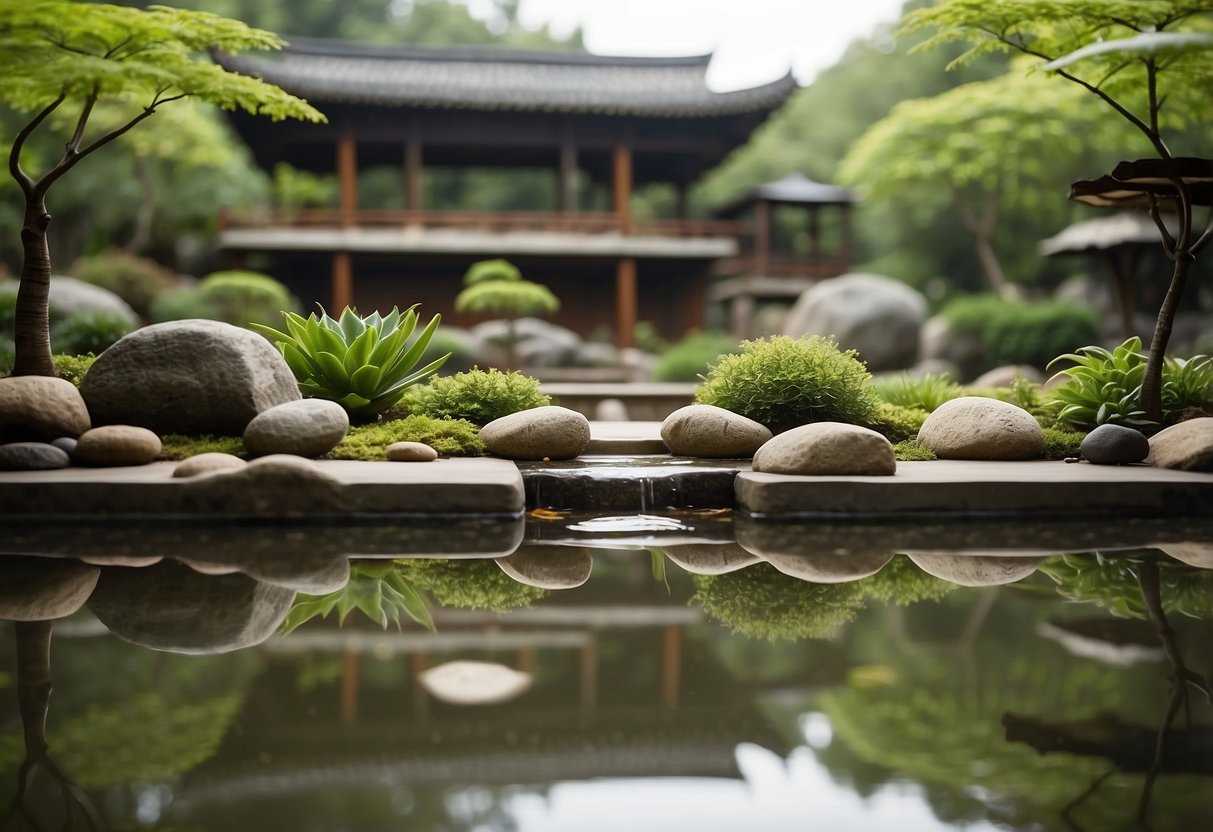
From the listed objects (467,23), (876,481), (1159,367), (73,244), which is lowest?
(876,481)

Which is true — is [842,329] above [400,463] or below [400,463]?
above

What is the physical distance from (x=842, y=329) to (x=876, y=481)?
13.5 m

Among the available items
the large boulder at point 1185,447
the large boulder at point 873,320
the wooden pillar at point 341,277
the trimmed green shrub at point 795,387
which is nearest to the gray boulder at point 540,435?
the trimmed green shrub at point 795,387

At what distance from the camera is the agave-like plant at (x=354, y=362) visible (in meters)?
8.24

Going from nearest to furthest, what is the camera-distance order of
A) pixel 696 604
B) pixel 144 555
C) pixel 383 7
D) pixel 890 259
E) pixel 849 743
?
pixel 849 743, pixel 696 604, pixel 144 555, pixel 890 259, pixel 383 7

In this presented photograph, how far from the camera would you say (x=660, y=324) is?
2589 centimetres

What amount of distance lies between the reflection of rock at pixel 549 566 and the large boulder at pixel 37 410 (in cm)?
380

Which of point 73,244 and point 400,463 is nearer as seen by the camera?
point 400,463

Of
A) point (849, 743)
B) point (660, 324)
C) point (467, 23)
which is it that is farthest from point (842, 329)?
point (467, 23)

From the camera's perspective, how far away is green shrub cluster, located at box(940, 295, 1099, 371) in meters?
18.8

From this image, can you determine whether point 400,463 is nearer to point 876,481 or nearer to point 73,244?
point 876,481

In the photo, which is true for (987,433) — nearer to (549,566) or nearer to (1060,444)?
(1060,444)

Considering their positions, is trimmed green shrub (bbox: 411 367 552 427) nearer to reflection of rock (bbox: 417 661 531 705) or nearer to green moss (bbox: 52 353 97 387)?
green moss (bbox: 52 353 97 387)

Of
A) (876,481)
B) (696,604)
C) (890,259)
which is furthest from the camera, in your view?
(890,259)
